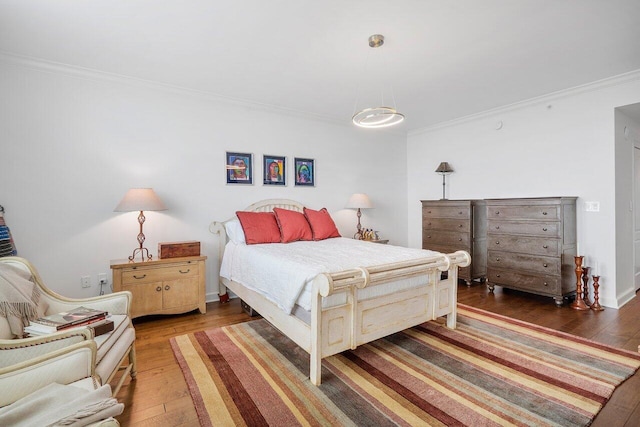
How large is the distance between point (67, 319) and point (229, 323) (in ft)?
5.26

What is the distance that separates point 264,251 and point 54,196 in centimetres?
218

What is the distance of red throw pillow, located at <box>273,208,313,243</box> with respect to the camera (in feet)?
12.4

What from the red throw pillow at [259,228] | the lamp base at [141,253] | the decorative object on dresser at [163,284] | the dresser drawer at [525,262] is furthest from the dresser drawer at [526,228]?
the lamp base at [141,253]

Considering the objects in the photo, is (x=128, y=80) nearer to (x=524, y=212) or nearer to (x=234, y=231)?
(x=234, y=231)

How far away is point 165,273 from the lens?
3189 millimetres

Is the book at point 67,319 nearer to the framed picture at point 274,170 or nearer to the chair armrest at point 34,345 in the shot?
the chair armrest at point 34,345

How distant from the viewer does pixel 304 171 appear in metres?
4.64

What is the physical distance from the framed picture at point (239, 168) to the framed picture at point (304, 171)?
0.72m

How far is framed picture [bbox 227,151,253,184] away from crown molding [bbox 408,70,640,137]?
3.32m

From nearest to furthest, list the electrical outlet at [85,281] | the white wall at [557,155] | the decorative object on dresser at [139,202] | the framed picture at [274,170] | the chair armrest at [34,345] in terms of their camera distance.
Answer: the chair armrest at [34,345] → the decorative object on dresser at [139,202] → the electrical outlet at [85,281] → the white wall at [557,155] → the framed picture at [274,170]

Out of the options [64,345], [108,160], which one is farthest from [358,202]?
[64,345]

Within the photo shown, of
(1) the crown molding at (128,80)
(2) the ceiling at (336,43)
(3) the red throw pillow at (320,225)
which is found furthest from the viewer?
(3) the red throw pillow at (320,225)

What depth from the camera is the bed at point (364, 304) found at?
1.97 m

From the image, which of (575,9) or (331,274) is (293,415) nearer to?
(331,274)
